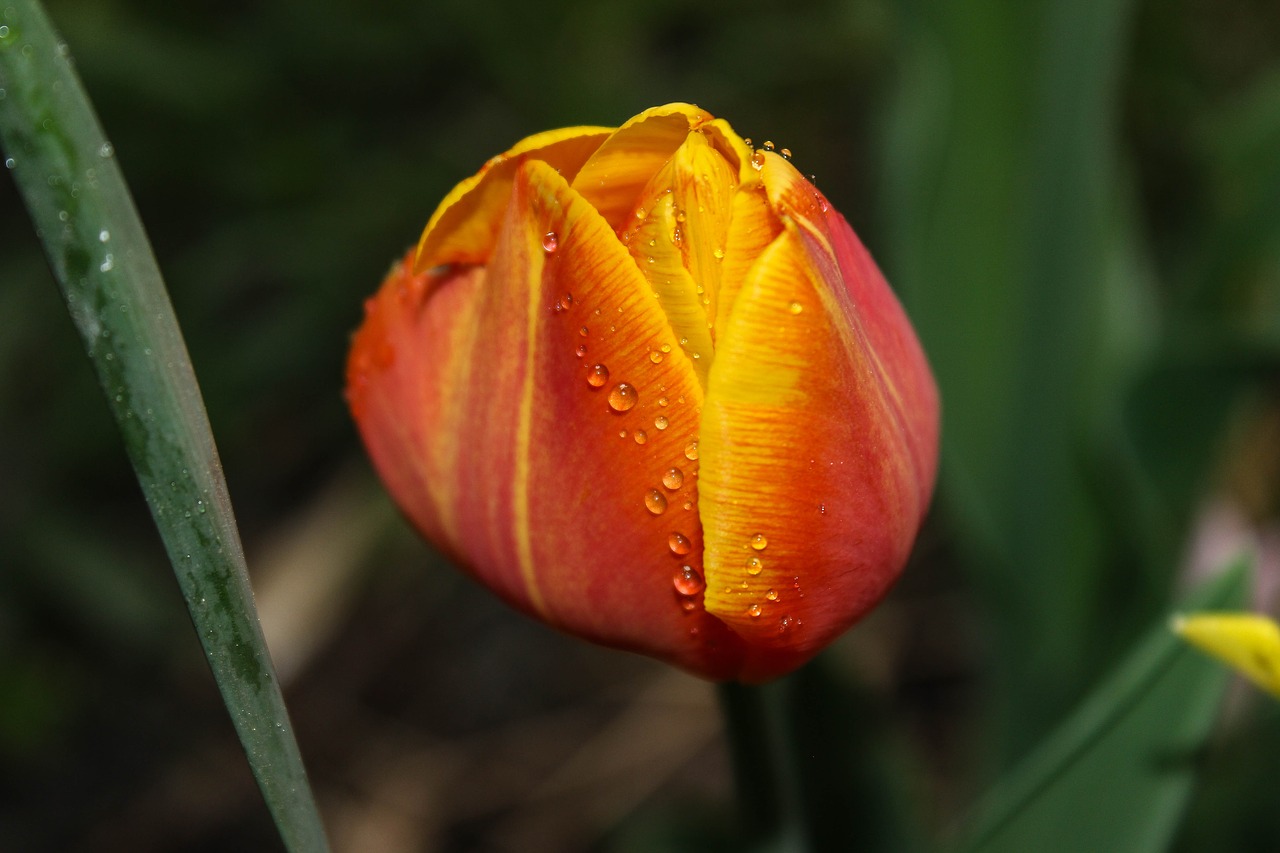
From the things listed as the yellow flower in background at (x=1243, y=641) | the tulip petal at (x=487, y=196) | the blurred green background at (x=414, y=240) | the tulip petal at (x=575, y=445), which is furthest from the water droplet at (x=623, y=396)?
the blurred green background at (x=414, y=240)

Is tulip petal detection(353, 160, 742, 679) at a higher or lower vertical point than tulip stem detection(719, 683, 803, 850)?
higher

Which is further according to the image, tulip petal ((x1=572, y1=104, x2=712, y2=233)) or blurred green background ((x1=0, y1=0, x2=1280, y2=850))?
blurred green background ((x1=0, y1=0, x2=1280, y2=850))

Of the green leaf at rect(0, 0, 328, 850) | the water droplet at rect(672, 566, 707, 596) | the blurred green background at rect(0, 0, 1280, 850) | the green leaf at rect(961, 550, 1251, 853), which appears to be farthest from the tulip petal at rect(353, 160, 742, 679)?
the blurred green background at rect(0, 0, 1280, 850)

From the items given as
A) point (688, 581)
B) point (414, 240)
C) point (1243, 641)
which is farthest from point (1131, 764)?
point (414, 240)

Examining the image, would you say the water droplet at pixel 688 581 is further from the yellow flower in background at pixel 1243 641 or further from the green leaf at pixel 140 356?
the yellow flower in background at pixel 1243 641

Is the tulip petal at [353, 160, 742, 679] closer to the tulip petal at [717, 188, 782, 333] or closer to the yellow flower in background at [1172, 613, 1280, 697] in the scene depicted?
the tulip petal at [717, 188, 782, 333]

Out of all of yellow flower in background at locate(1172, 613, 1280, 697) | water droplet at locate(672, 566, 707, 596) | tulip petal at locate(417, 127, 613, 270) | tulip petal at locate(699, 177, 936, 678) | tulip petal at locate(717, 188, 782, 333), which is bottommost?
yellow flower in background at locate(1172, 613, 1280, 697)

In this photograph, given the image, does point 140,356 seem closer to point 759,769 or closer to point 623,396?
point 623,396

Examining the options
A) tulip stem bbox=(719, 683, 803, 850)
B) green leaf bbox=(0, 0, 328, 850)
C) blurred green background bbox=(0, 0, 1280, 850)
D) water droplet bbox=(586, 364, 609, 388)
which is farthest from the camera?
blurred green background bbox=(0, 0, 1280, 850)
